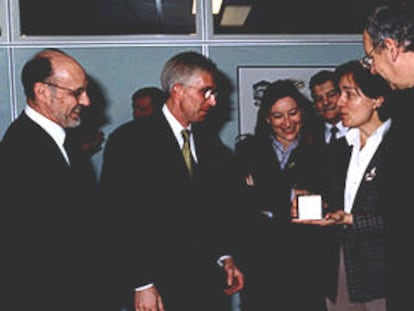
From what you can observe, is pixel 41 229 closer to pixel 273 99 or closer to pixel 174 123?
pixel 174 123

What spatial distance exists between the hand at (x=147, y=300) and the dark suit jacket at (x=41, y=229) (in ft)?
0.81

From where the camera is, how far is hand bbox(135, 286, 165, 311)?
7.86 ft

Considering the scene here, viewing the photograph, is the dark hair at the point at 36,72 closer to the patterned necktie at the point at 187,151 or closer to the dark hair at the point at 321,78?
the patterned necktie at the point at 187,151

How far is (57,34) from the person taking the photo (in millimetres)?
4039

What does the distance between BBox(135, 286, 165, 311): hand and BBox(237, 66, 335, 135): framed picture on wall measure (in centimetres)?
185

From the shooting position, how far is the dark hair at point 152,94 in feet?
12.5

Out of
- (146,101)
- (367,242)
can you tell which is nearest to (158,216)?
(367,242)

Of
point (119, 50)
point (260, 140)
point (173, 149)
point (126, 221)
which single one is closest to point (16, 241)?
point (126, 221)

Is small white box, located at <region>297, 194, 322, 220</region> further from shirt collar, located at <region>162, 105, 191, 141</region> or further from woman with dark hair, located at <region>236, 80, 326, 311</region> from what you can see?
shirt collar, located at <region>162, 105, 191, 141</region>

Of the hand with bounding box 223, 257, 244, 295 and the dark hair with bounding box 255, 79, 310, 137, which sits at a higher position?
the dark hair with bounding box 255, 79, 310, 137

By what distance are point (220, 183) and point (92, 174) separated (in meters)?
1.34

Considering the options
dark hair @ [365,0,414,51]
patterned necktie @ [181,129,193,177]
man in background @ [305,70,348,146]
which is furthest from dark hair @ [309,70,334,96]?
dark hair @ [365,0,414,51]

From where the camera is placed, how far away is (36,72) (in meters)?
2.43

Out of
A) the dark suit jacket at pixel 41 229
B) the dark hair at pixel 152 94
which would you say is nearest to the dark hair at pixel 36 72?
the dark suit jacket at pixel 41 229
